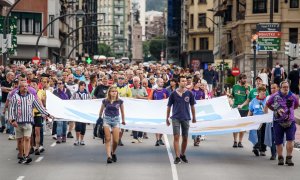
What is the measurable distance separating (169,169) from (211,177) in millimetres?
1420

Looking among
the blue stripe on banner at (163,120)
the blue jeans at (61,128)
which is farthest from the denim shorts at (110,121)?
the blue jeans at (61,128)

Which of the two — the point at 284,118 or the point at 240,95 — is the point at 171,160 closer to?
the point at 284,118

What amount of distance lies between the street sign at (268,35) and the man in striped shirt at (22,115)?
60.0ft

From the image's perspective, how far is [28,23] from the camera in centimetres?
8194

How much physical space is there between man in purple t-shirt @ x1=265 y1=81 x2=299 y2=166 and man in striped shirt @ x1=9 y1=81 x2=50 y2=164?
17.0 ft

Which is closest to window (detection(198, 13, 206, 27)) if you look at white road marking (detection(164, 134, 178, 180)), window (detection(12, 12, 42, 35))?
window (detection(12, 12, 42, 35))

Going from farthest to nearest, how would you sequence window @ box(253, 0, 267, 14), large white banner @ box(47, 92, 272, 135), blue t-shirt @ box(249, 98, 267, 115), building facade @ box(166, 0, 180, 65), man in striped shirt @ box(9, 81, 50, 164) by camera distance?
1. building facade @ box(166, 0, 180, 65)
2. window @ box(253, 0, 267, 14)
3. large white banner @ box(47, 92, 272, 135)
4. blue t-shirt @ box(249, 98, 267, 115)
5. man in striped shirt @ box(9, 81, 50, 164)

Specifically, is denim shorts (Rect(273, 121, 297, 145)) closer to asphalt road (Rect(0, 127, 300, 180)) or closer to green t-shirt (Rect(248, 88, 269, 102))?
asphalt road (Rect(0, 127, 300, 180))

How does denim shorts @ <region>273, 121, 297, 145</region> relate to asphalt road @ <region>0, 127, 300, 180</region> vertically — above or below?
above

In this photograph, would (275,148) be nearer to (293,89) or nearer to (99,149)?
(99,149)

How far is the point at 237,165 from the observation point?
1773 centimetres

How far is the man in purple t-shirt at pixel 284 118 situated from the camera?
17781mm

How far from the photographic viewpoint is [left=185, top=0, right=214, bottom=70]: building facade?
118m

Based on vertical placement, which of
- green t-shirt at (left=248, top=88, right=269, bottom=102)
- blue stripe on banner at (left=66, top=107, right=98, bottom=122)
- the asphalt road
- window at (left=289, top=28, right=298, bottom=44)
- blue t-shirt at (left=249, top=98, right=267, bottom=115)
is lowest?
the asphalt road
